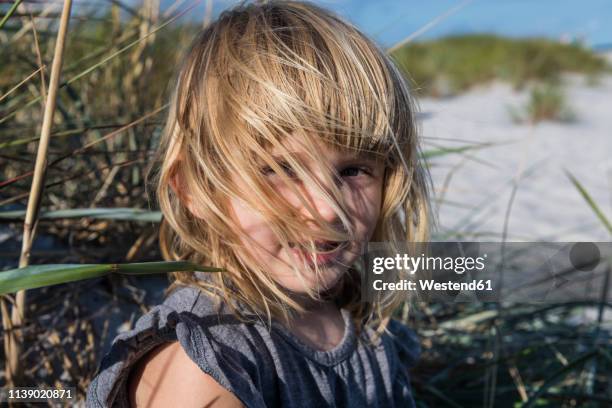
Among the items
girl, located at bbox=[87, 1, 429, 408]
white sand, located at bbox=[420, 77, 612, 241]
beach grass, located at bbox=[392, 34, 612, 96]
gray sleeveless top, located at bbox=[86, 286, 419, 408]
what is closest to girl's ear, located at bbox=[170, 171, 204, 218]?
girl, located at bbox=[87, 1, 429, 408]

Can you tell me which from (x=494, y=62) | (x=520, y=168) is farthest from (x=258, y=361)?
(x=494, y=62)

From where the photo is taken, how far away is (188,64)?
95 cm

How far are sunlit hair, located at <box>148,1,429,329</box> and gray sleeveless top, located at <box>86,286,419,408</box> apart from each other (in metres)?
0.04

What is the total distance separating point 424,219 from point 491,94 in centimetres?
605

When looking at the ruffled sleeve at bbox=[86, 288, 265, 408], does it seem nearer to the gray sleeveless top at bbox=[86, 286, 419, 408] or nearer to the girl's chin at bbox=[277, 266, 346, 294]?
the gray sleeveless top at bbox=[86, 286, 419, 408]

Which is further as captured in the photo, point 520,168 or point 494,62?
point 494,62

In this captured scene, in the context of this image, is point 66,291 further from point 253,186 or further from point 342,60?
point 342,60

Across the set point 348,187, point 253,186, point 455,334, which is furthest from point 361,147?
point 455,334

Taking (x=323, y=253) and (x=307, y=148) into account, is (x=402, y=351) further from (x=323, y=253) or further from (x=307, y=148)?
(x=307, y=148)

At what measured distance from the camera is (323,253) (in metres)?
0.87

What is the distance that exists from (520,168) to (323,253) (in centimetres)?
53

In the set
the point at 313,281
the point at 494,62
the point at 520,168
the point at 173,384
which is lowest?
the point at 173,384

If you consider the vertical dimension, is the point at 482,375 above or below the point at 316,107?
below

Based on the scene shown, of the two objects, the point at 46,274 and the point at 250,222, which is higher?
the point at 250,222
